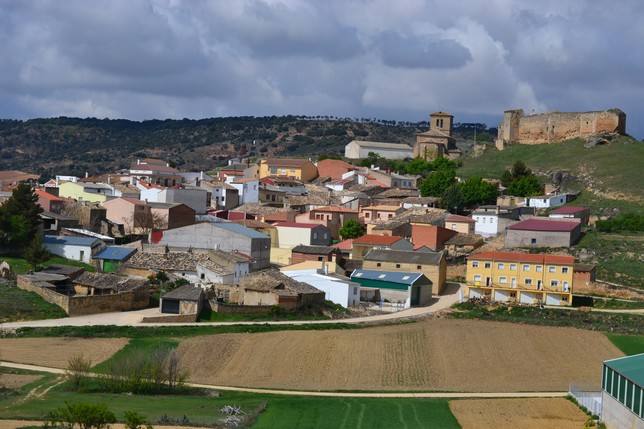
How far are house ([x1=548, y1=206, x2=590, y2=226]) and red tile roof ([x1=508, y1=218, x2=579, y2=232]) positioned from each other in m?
3.36

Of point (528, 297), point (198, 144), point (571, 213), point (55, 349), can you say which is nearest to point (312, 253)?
point (528, 297)

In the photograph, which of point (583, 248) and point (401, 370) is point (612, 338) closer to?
point (401, 370)

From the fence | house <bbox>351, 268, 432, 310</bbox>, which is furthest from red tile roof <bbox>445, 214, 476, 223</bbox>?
the fence

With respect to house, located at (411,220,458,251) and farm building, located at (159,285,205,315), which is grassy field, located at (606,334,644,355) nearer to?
farm building, located at (159,285,205,315)

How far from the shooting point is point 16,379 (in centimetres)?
3559

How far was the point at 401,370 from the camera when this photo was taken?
4062 cm

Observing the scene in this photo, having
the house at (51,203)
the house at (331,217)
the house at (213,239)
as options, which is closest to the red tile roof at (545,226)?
the house at (331,217)

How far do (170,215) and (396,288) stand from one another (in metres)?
19.0

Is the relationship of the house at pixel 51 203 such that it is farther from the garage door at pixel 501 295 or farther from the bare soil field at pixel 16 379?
the bare soil field at pixel 16 379

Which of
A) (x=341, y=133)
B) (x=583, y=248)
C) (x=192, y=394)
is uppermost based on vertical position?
(x=341, y=133)

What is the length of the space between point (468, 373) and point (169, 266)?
22.1 m

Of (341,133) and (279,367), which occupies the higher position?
(341,133)

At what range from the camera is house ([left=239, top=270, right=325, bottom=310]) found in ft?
173

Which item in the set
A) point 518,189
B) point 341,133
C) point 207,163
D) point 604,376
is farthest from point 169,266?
point 341,133
